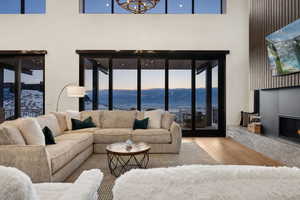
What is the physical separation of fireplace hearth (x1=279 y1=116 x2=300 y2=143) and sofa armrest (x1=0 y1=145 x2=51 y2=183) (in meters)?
4.13

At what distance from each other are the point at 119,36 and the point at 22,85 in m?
3.42

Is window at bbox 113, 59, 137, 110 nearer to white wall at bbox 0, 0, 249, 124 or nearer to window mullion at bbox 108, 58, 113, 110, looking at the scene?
window mullion at bbox 108, 58, 113, 110

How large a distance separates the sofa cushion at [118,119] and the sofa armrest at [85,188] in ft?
10.9

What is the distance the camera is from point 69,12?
18.7 ft

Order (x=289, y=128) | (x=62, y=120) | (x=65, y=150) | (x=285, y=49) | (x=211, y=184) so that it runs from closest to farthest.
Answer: (x=211, y=184) → (x=65, y=150) → (x=285, y=49) → (x=289, y=128) → (x=62, y=120)

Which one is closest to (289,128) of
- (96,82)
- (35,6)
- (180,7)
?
(180,7)

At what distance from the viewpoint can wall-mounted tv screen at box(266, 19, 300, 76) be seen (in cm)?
323

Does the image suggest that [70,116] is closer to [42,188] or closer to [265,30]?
[42,188]

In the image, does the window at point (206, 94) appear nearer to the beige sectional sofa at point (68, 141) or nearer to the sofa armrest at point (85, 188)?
the beige sectional sofa at point (68, 141)

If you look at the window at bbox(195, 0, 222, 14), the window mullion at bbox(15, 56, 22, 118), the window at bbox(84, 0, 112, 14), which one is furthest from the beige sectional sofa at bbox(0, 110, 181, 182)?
the window at bbox(195, 0, 222, 14)

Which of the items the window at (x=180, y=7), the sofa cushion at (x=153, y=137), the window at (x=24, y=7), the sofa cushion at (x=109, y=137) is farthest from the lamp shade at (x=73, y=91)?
the window at (x=180, y=7)

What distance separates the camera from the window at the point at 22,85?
5805mm

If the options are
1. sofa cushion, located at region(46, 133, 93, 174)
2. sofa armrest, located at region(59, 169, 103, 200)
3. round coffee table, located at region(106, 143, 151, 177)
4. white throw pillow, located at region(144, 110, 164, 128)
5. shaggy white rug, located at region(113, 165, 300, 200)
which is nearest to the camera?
shaggy white rug, located at region(113, 165, 300, 200)

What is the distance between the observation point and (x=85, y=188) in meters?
0.98
